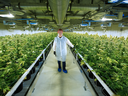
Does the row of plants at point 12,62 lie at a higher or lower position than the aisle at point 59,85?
higher

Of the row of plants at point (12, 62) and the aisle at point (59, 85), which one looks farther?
the aisle at point (59, 85)

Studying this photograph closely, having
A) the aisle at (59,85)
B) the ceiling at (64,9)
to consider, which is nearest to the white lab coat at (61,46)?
the aisle at (59,85)

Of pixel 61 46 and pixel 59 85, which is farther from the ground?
pixel 61 46

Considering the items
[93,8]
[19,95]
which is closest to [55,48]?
[19,95]

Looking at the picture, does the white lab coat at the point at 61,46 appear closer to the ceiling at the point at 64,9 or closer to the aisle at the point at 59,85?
the aisle at the point at 59,85

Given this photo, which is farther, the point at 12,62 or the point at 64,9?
the point at 64,9

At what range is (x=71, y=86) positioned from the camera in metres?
2.55

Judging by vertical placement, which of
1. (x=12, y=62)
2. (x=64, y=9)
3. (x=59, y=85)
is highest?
(x=64, y=9)

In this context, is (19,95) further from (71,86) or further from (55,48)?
(55,48)

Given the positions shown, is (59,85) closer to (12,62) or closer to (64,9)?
(12,62)

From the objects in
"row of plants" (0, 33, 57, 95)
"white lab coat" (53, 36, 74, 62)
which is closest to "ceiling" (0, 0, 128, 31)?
"white lab coat" (53, 36, 74, 62)

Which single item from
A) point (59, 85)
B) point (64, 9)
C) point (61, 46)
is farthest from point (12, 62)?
point (64, 9)

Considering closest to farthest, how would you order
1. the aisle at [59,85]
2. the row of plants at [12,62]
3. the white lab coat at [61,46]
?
the row of plants at [12,62], the aisle at [59,85], the white lab coat at [61,46]

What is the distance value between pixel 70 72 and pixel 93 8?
3312 millimetres
